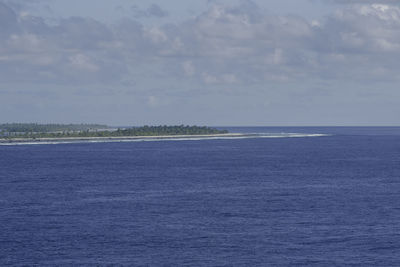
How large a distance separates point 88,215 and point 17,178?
54.6m

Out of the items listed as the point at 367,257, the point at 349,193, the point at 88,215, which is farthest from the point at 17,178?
the point at 367,257

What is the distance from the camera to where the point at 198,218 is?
3516 inches

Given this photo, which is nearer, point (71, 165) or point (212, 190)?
point (212, 190)

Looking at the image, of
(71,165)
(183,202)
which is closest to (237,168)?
(71,165)

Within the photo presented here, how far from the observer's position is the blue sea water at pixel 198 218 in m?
68.9

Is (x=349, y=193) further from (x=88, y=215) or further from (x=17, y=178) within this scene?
(x=17, y=178)

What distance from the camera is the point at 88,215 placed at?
91.4 m

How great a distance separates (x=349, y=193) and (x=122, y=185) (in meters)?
41.2

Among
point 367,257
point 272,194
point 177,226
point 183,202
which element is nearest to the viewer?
point 367,257

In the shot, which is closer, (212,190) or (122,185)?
(212,190)

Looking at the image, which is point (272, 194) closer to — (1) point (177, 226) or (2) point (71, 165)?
(1) point (177, 226)

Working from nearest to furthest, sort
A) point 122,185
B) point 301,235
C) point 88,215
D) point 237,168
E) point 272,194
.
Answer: point 301,235 < point 88,215 < point 272,194 < point 122,185 < point 237,168

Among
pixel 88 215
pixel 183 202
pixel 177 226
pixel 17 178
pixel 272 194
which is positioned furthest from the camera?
pixel 17 178

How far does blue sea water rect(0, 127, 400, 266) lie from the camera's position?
6888 centimetres
